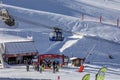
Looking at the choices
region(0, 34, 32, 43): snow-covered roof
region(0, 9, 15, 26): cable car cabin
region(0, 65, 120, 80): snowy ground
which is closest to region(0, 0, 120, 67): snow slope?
region(0, 9, 15, 26): cable car cabin

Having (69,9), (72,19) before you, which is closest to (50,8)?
(69,9)

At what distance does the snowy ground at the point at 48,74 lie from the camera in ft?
107

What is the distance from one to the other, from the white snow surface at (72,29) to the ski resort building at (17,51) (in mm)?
2555

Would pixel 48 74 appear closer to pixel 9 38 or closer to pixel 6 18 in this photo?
pixel 9 38

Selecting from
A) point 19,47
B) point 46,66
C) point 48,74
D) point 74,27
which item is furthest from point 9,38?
point 48,74

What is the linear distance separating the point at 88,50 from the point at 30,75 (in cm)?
1507

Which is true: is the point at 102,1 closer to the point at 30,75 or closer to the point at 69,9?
the point at 69,9

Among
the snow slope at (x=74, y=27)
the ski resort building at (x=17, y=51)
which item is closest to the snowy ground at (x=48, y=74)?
the ski resort building at (x=17, y=51)

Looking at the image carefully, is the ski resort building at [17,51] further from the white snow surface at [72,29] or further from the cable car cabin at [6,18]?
the cable car cabin at [6,18]

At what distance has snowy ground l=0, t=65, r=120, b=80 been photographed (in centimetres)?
3256

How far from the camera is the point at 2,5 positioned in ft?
198

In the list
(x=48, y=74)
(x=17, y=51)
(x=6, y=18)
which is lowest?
(x=48, y=74)

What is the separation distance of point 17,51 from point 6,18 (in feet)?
24.1

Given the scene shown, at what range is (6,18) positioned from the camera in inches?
1907
